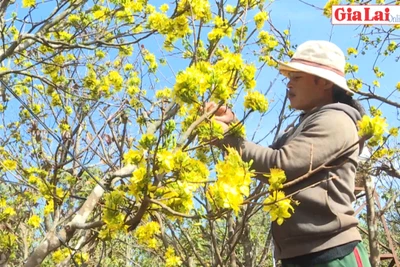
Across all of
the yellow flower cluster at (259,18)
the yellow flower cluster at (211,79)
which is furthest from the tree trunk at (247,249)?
the yellow flower cluster at (211,79)

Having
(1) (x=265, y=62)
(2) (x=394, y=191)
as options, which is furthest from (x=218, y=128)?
(2) (x=394, y=191)

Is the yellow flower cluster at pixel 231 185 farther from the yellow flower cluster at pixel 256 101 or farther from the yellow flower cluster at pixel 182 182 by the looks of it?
the yellow flower cluster at pixel 256 101

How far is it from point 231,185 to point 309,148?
1.56 ft

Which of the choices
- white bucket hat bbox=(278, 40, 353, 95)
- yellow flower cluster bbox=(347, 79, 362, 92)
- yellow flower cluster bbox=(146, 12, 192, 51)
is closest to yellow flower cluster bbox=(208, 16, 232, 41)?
yellow flower cluster bbox=(146, 12, 192, 51)

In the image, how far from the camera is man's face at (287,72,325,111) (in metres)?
2.16

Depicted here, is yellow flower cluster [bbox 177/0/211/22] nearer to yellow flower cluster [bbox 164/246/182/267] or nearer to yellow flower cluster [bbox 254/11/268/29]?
yellow flower cluster [bbox 254/11/268/29]

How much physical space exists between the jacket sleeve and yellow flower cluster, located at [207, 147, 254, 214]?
1.06 ft

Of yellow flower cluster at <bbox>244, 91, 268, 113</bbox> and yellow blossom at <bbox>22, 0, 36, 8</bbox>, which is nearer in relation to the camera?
yellow flower cluster at <bbox>244, 91, 268, 113</bbox>

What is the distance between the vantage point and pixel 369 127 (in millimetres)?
1576

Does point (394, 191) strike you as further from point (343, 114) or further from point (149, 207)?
point (149, 207)

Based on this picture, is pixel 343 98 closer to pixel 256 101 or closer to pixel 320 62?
pixel 320 62

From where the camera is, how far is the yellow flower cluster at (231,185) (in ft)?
4.73

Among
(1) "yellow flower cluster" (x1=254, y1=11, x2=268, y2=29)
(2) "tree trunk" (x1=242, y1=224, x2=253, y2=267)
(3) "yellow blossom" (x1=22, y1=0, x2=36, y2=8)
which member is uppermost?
(3) "yellow blossom" (x1=22, y1=0, x2=36, y2=8)

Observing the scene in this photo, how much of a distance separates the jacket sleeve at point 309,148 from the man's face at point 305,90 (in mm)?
221
